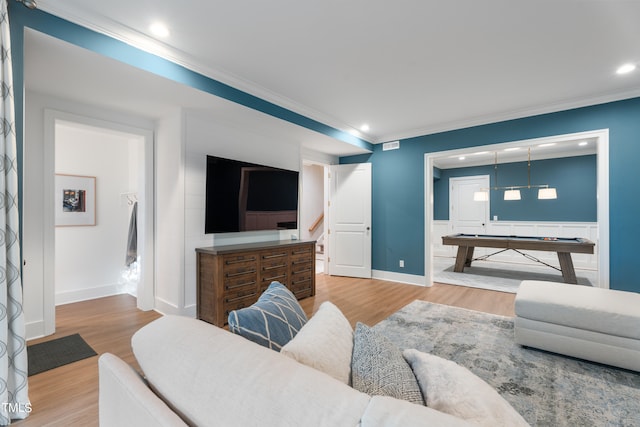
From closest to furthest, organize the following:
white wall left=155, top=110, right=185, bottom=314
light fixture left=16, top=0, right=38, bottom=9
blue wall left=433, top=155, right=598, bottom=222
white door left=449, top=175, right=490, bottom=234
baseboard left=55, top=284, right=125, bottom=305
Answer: light fixture left=16, top=0, right=38, bottom=9, white wall left=155, top=110, right=185, bottom=314, baseboard left=55, top=284, right=125, bottom=305, blue wall left=433, top=155, right=598, bottom=222, white door left=449, top=175, right=490, bottom=234

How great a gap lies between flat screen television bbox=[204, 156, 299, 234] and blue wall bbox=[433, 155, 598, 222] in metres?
5.69

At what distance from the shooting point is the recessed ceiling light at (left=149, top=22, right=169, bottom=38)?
222 centimetres

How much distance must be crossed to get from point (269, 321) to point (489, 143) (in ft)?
14.8

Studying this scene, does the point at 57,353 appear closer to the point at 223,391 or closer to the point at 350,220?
the point at 223,391

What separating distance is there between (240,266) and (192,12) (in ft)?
7.78

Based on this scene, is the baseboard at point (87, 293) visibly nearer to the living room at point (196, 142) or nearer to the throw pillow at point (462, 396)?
the living room at point (196, 142)

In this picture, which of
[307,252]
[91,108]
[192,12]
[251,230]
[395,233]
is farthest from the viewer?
[395,233]

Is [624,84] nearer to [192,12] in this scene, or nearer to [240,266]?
[192,12]

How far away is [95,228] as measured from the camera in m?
4.19

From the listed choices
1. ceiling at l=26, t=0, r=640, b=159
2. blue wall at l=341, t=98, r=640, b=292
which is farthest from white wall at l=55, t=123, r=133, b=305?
blue wall at l=341, t=98, r=640, b=292

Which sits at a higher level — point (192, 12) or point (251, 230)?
point (192, 12)

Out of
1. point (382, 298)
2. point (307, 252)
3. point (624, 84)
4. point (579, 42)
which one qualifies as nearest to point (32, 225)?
point (307, 252)

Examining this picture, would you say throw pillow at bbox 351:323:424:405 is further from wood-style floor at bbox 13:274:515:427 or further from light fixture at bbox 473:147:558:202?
light fixture at bbox 473:147:558:202

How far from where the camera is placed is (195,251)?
3.38m
